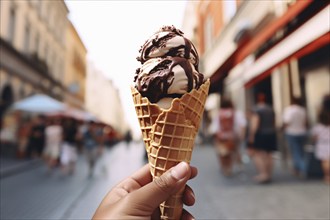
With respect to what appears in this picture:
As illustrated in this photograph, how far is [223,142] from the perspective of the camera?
5070 millimetres

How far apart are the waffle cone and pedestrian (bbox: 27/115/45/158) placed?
26.2 feet

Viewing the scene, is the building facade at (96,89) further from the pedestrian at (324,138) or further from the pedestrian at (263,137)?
the pedestrian at (324,138)

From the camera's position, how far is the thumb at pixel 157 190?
1.13 m

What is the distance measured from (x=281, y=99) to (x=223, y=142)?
3783mm

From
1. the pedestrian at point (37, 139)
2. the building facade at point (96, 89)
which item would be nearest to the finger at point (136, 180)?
the building facade at point (96, 89)

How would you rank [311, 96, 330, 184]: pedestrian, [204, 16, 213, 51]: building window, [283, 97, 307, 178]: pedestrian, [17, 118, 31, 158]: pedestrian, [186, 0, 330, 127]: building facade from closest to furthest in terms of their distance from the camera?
[186, 0, 330, 127]: building facade < [204, 16, 213, 51]: building window < [311, 96, 330, 184]: pedestrian < [283, 97, 307, 178]: pedestrian < [17, 118, 31, 158]: pedestrian

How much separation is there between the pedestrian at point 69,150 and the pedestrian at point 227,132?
3.51 metres

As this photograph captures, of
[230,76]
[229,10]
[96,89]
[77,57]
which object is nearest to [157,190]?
[229,10]

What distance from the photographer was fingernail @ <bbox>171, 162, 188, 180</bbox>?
1.17 meters

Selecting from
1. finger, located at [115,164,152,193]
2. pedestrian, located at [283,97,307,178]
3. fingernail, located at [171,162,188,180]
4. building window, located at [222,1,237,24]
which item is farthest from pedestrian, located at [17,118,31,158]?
fingernail, located at [171,162,188,180]

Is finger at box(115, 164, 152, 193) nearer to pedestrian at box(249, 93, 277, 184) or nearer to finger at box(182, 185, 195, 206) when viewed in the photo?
finger at box(182, 185, 195, 206)

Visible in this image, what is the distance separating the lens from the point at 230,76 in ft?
18.9

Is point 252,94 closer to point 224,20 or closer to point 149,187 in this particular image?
point 224,20

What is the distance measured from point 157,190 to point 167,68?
0.55m
